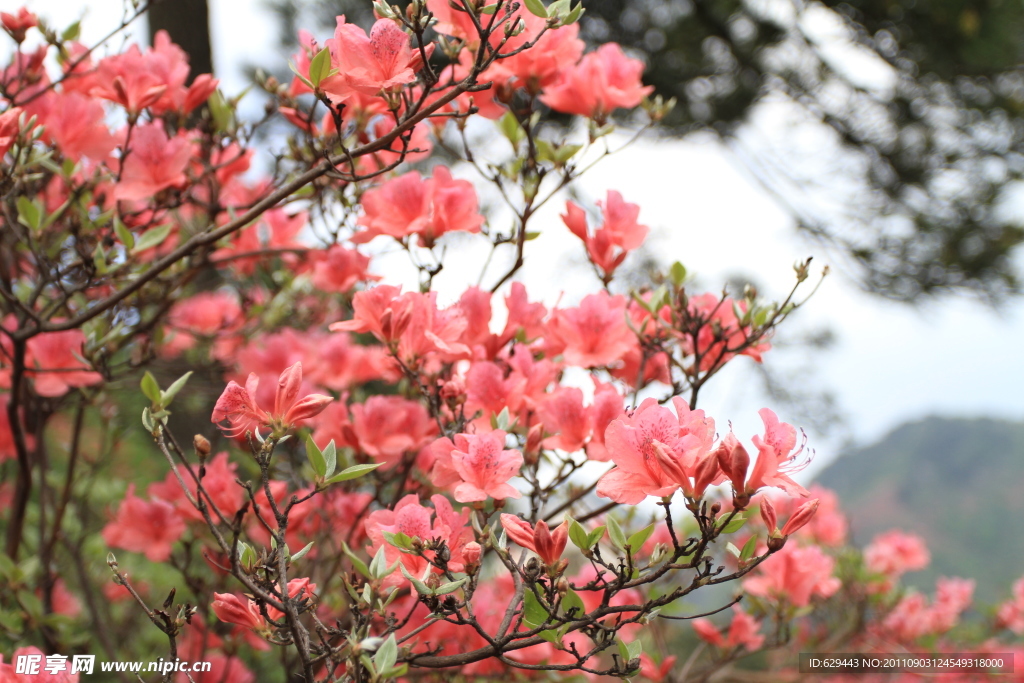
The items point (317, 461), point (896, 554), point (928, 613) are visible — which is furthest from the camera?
point (896, 554)

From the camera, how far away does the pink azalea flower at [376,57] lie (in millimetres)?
823

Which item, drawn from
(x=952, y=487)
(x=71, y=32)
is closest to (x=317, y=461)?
(x=71, y=32)

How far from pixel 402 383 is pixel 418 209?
0.38 m

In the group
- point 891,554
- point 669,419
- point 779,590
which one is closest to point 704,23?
point 891,554

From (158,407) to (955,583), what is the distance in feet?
10.2

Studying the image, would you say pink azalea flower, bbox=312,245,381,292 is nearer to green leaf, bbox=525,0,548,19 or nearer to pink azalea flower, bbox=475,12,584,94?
pink azalea flower, bbox=475,12,584,94

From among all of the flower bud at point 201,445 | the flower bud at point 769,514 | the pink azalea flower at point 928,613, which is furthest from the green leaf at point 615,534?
the pink azalea flower at point 928,613

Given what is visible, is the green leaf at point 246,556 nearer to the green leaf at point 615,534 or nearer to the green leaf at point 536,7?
the green leaf at point 615,534

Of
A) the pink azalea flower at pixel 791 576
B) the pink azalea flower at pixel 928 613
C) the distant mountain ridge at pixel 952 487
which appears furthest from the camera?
the distant mountain ridge at pixel 952 487

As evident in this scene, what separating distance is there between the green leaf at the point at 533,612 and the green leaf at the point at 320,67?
27.1 inches

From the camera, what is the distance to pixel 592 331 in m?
1.09

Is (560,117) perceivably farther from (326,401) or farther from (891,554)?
(326,401)

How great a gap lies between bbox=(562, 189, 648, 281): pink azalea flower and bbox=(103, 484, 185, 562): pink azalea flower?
887 mm

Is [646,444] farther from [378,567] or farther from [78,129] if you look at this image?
[78,129]
